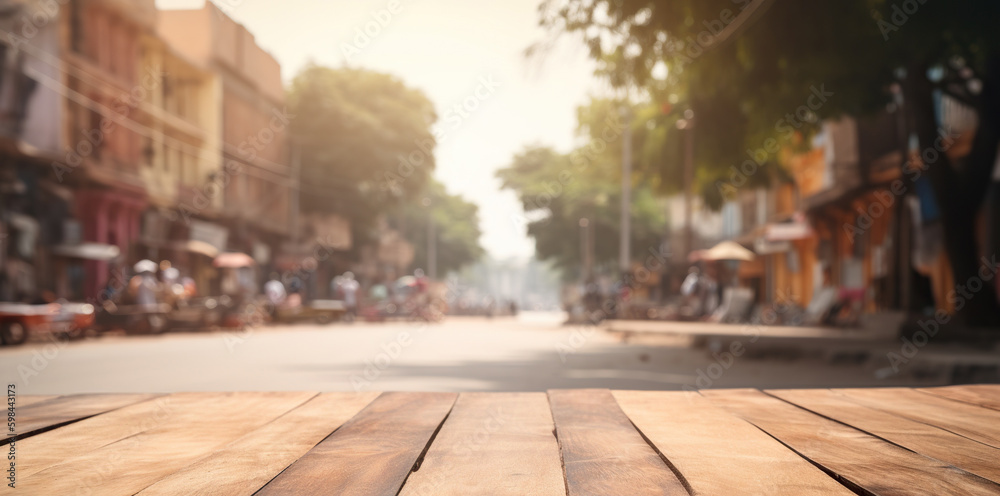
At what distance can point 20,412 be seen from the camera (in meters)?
1.93

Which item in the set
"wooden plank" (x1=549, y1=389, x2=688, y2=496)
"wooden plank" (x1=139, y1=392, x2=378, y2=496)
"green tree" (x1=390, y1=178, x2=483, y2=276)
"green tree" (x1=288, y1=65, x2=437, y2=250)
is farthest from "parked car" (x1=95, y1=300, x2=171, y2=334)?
"green tree" (x1=390, y1=178, x2=483, y2=276)

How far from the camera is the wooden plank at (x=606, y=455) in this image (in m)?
1.28

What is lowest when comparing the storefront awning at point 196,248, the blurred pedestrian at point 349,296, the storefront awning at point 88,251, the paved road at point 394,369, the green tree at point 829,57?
the paved road at point 394,369

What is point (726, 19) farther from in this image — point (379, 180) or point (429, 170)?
point (429, 170)

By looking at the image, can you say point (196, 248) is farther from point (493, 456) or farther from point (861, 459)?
point (861, 459)

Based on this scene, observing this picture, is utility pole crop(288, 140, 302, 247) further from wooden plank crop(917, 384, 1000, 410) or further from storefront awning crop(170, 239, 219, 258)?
wooden plank crop(917, 384, 1000, 410)

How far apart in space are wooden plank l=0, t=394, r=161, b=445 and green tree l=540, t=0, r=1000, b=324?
798 centimetres

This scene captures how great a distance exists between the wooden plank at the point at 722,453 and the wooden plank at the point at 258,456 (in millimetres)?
642

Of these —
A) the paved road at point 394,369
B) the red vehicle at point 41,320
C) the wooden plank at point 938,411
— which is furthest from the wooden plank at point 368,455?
the red vehicle at point 41,320

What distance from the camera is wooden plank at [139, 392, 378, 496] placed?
130cm

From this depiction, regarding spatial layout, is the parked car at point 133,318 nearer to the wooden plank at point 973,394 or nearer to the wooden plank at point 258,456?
the wooden plank at point 258,456

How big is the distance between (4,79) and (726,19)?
718 inches

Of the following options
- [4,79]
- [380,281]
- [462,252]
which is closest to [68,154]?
[4,79]

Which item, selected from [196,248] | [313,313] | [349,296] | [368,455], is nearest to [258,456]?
[368,455]
